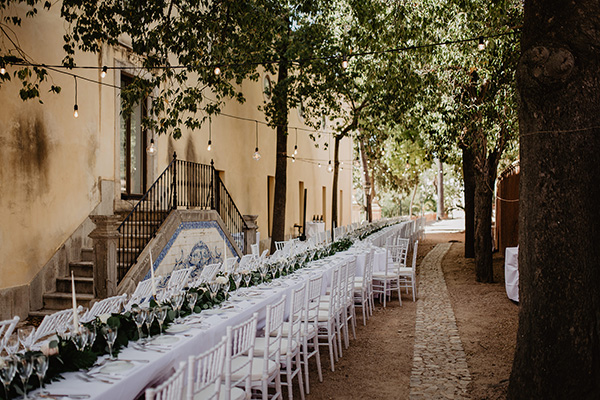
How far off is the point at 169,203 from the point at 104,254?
96.8 inches

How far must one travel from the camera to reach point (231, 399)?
3.66 m

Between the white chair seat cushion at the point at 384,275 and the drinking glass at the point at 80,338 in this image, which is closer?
the drinking glass at the point at 80,338

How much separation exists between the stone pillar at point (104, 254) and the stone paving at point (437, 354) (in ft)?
15.6

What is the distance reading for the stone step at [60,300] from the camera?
8469 millimetres

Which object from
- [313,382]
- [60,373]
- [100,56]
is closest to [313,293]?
[313,382]

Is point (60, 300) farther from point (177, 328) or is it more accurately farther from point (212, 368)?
point (212, 368)

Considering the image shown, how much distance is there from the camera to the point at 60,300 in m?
8.68

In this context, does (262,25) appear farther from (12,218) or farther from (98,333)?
(98,333)

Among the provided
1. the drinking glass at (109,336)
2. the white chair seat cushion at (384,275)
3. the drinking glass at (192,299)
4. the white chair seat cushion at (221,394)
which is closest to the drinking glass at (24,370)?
the drinking glass at (109,336)

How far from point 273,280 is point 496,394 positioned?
305 cm

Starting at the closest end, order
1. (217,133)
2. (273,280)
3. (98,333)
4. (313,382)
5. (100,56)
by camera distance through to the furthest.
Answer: (98,333) → (313,382) → (273,280) → (100,56) → (217,133)

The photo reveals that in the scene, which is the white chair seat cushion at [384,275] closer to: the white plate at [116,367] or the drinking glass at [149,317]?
the drinking glass at [149,317]

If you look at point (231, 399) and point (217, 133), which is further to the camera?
point (217, 133)

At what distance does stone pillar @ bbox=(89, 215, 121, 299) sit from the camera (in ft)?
26.8
